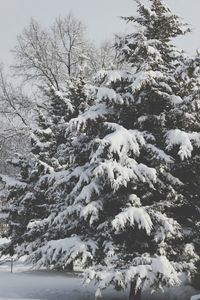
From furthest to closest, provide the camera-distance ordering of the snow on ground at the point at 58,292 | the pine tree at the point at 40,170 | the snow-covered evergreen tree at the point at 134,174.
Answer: the pine tree at the point at 40,170 < the snow on ground at the point at 58,292 < the snow-covered evergreen tree at the point at 134,174

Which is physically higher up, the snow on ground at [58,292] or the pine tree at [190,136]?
the pine tree at [190,136]

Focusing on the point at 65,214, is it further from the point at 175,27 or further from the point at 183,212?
the point at 175,27

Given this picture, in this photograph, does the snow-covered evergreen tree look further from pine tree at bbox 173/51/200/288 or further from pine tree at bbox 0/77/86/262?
pine tree at bbox 0/77/86/262

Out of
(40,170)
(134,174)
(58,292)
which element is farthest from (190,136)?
(40,170)

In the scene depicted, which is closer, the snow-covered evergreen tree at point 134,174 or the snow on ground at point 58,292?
the snow-covered evergreen tree at point 134,174

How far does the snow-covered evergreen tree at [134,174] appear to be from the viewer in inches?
489

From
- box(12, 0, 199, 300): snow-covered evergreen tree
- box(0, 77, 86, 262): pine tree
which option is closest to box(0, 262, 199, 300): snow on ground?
box(12, 0, 199, 300): snow-covered evergreen tree

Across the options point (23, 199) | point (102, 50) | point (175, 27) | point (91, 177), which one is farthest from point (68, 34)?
point (91, 177)

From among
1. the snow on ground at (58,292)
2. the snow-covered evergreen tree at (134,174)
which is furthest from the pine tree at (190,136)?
the snow on ground at (58,292)

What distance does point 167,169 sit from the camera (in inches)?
542

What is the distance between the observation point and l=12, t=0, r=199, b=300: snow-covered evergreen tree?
1243 centimetres

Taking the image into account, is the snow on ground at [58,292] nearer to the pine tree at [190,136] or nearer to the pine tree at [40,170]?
the pine tree at [40,170]

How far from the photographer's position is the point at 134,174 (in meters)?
12.6

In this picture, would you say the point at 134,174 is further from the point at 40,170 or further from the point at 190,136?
the point at 40,170
